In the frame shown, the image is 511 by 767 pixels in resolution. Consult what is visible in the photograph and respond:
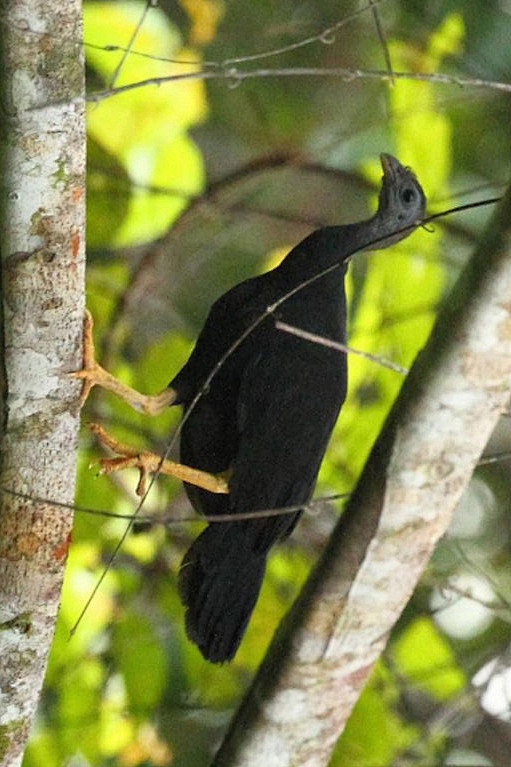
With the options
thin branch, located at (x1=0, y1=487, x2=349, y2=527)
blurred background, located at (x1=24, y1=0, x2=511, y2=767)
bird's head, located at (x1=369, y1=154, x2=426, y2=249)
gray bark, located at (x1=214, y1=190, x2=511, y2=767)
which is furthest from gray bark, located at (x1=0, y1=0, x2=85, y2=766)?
blurred background, located at (x1=24, y1=0, x2=511, y2=767)

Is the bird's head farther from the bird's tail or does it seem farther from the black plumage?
the bird's tail

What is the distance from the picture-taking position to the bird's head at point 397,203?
1.05 metres

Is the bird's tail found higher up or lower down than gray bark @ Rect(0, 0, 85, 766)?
lower down

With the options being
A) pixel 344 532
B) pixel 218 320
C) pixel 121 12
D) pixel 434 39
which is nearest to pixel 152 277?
pixel 121 12

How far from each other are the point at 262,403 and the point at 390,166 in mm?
245

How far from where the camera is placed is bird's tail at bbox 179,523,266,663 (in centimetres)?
113

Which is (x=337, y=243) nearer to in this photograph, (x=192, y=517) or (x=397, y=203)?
(x=397, y=203)

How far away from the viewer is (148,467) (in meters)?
1.21

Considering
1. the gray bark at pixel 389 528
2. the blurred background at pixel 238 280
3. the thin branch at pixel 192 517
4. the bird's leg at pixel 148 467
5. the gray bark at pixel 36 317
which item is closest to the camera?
the gray bark at pixel 36 317

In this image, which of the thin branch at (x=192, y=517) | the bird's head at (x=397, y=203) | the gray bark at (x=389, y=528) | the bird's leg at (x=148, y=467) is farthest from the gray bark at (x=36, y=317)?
the gray bark at (x=389, y=528)

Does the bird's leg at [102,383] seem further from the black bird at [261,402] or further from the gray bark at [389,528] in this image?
the gray bark at [389,528]

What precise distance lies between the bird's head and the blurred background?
1.64 feet

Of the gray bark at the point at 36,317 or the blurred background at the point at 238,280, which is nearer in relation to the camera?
the gray bark at the point at 36,317

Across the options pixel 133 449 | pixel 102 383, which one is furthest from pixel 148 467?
pixel 102 383
